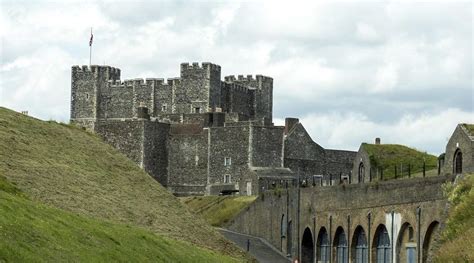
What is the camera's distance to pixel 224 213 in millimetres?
97938

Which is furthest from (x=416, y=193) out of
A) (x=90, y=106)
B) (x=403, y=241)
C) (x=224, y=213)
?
(x=90, y=106)

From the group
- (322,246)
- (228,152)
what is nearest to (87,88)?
(228,152)

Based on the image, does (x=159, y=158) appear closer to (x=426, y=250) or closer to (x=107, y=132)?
(x=107, y=132)

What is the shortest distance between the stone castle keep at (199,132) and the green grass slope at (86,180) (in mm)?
46258

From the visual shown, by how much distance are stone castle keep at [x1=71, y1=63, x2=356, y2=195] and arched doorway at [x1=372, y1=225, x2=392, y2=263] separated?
39.9 meters

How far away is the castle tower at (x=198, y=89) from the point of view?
413 feet

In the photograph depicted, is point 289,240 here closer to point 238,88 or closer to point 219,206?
point 219,206

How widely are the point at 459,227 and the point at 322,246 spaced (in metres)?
27.0

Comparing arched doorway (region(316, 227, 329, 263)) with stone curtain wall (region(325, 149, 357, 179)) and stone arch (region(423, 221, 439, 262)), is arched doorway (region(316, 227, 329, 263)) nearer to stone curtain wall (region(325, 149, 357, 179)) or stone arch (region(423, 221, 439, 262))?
stone arch (region(423, 221, 439, 262))

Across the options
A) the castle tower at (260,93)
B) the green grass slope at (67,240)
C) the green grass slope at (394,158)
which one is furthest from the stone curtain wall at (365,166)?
the castle tower at (260,93)

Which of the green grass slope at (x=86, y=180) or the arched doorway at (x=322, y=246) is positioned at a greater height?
the green grass slope at (x=86, y=180)

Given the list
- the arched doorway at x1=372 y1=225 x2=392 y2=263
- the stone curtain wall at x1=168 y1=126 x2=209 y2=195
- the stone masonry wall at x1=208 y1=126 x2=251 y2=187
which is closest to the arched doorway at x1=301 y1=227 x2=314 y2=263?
the arched doorway at x1=372 y1=225 x2=392 y2=263

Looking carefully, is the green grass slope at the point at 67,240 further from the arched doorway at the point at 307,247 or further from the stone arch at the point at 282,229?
the stone arch at the point at 282,229

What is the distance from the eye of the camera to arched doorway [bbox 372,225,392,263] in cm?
6328
